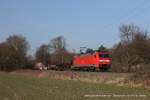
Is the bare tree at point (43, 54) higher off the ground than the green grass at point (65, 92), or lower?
higher

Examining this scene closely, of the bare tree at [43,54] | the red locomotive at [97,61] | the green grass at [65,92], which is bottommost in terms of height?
the green grass at [65,92]

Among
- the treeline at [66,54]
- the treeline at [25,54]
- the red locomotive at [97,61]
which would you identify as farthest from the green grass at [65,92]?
the treeline at [25,54]

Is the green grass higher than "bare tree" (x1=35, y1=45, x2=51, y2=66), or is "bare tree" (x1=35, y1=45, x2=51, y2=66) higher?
"bare tree" (x1=35, y1=45, x2=51, y2=66)

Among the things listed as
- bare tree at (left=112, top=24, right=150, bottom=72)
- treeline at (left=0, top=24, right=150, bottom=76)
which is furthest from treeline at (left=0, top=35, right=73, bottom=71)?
bare tree at (left=112, top=24, right=150, bottom=72)

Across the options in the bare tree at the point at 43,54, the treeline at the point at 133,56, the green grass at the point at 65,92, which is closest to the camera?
the green grass at the point at 65,92

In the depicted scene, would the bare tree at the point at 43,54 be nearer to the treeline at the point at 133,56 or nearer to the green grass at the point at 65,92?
the treeline at the point at 133,56

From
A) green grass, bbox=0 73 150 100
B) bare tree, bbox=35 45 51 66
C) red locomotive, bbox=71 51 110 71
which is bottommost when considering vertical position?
green grass, bbox=0 73 150 100

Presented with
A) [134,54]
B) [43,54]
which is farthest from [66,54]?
[134,54]

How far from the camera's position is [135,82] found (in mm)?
34375

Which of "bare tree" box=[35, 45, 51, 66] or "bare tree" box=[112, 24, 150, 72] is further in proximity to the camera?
"bare tree" box=[35, 45, 51, 66]

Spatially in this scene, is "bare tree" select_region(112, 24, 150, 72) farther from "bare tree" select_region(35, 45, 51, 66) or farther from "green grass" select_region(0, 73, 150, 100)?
"bare tree" select_region(35, 45, 51, 66)

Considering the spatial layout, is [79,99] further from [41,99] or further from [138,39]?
[138,39]

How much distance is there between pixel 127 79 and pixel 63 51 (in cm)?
12081

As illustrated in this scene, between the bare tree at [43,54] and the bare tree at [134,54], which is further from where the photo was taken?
the bare tree at [43,54]
